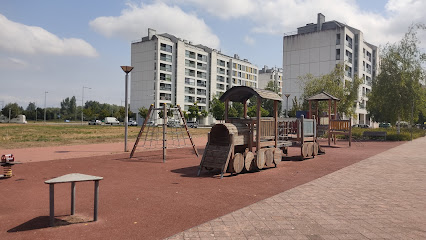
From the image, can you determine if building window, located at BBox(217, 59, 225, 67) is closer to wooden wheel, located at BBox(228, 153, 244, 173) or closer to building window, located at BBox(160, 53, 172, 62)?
building window, located at BBox(160, 53, 172, 62)

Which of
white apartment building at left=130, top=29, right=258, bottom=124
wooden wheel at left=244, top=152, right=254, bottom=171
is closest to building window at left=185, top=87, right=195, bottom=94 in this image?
white apartment building at left=130, top=29, right=258, bottom=124

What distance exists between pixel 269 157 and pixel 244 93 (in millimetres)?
2479

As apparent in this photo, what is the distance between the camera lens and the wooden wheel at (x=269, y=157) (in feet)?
33.9

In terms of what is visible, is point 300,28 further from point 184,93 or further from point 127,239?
point 127,239

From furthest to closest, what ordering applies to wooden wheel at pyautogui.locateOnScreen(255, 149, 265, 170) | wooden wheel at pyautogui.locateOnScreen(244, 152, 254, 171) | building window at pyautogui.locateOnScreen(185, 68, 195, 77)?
building window at pyautogui.locateOnScreen(185, 68, 195, 77), wooden wheel at pyautogui.locateOnScreen(255, 149, 265, 170), wooden wheel at pyautogui.locateOnScreen(244, 152, 254, 171)

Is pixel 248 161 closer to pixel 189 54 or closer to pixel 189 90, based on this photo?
pixel 189 90

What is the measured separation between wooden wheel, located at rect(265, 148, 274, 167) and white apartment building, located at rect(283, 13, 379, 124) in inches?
1920

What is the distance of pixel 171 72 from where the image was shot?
74.0 meters

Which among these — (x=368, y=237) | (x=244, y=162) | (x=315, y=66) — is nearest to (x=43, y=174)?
(x=244, y=162)

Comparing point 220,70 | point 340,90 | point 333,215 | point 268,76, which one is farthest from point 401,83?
point 268,76

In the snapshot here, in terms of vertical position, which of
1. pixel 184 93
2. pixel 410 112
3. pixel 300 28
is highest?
pixel 300 28

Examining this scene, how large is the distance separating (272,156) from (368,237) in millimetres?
6421

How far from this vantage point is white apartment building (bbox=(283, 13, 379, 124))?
5750 centimetres

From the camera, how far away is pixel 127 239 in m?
4.09
